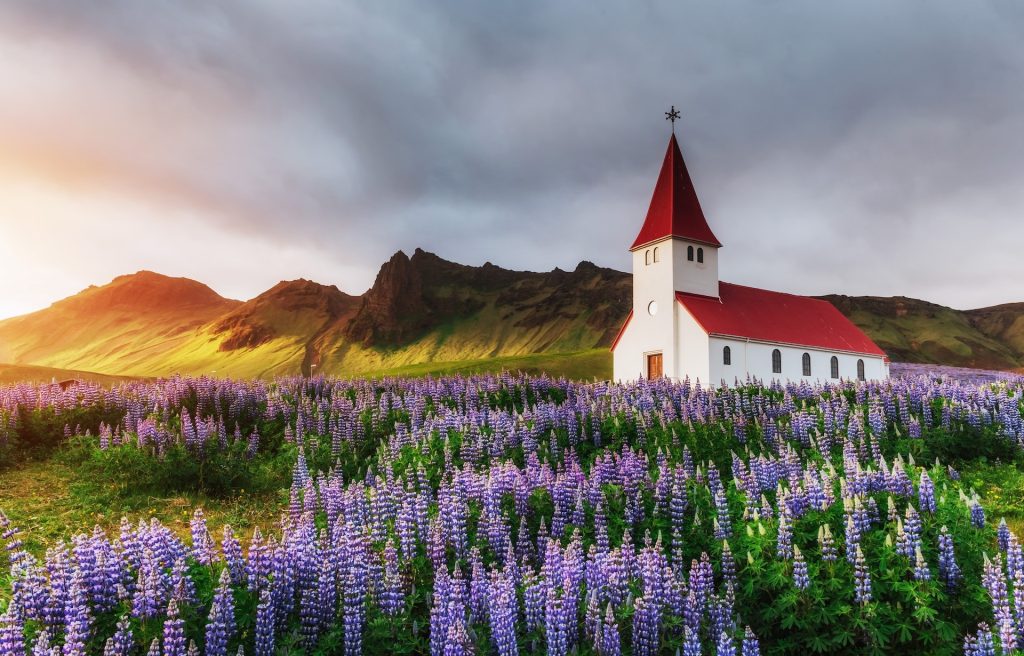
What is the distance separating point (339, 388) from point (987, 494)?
53.9 feet

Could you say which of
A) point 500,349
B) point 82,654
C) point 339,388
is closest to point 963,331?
point 500,349

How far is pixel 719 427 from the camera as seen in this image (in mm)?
15055

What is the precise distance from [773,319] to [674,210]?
A: 10032 mm

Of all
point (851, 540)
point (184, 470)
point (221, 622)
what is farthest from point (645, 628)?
point (184, 470)

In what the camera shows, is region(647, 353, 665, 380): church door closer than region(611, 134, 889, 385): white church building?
No

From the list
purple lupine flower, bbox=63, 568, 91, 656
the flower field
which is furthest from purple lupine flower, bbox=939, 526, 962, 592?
purple lupine flower, bbox=63, 568, 91, 656

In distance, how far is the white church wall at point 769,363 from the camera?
42812 mm

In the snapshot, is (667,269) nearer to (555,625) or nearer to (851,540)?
(851,540)

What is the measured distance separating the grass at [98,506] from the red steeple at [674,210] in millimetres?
37856

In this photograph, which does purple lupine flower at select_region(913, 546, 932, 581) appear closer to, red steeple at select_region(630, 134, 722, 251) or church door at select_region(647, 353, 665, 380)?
church door at select_region(647, 353, 665, 380)

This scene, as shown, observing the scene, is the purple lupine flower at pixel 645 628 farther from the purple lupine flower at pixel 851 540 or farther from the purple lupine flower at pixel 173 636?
the purple lupine flower at pixel 173 636

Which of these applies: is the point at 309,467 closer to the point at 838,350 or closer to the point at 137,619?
the point at 137,619

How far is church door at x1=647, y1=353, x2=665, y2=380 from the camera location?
45.8m

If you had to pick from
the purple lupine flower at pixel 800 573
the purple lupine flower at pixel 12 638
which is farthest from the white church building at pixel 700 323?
the purple lupine flower at pixel 12 638
